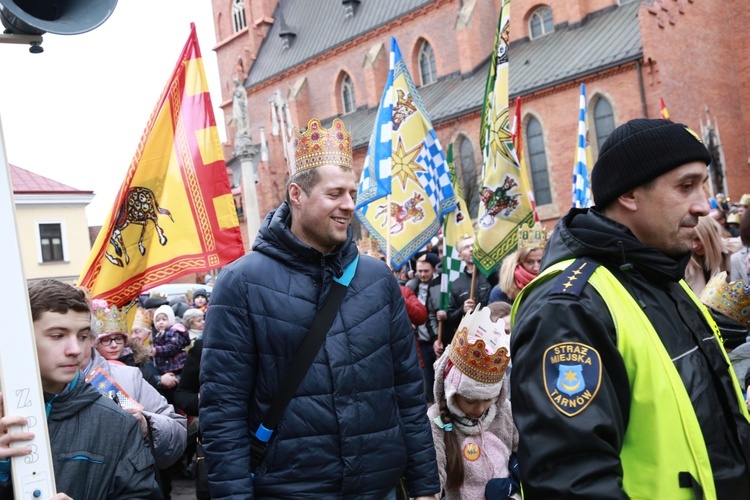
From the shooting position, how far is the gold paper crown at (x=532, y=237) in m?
5.48

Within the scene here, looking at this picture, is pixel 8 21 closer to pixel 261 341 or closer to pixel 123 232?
pixel 261 341

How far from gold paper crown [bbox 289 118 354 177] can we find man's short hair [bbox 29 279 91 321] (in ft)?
3.44

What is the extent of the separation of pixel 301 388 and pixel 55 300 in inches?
36.5

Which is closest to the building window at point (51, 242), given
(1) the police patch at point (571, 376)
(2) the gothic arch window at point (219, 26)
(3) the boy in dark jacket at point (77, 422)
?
(2) the gothic arch window at point (219, 26)

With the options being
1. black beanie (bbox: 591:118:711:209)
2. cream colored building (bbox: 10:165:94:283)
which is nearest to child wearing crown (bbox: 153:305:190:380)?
black beanie (bbox: 591:118:711:209)

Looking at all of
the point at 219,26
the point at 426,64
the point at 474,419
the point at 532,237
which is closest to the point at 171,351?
the point at 532,237

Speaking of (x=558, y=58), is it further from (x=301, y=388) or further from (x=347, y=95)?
(x=301, y=388)

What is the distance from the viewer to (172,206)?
4.77m

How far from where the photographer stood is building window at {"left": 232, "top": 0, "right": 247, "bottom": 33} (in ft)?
149

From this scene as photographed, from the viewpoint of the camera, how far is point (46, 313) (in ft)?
7.66

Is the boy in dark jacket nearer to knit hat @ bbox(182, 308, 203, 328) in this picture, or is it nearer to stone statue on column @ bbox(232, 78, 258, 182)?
knit hat @ bbox(182, 308, 203, 328)

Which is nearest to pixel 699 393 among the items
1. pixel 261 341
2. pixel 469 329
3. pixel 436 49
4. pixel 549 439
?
pixel 549 439

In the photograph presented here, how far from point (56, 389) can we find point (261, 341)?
2.39 ft

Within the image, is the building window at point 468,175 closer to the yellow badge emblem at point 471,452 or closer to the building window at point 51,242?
the building window at point 51,242
